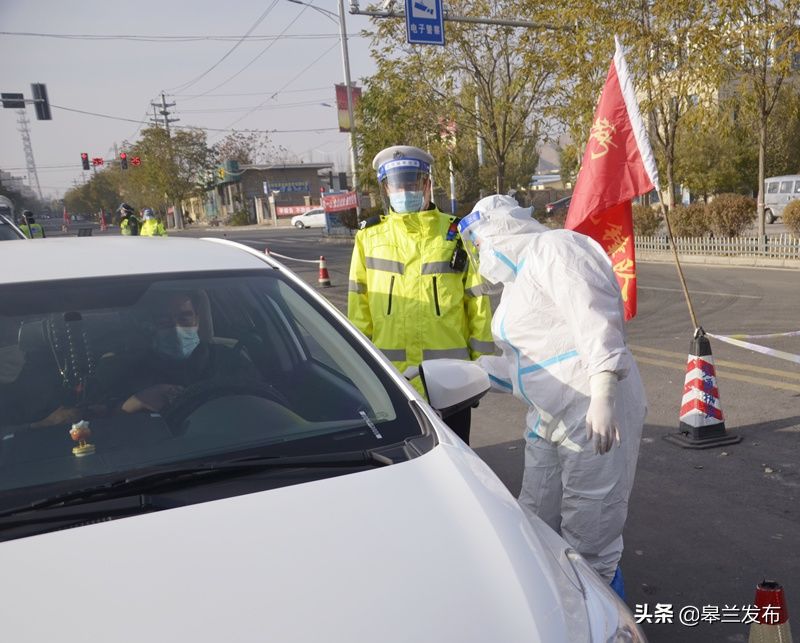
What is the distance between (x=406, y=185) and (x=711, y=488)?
8.33 ft

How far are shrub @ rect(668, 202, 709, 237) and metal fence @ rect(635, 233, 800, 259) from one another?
0.76 feet

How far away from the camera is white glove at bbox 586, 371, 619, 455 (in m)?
2.67

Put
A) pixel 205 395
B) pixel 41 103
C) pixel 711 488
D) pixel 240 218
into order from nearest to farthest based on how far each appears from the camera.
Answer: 1. pixel 205 395
2. pixel 711 488
3. pixel 41 103
4. pixel 240 218

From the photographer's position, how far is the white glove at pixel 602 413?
2.67 metres

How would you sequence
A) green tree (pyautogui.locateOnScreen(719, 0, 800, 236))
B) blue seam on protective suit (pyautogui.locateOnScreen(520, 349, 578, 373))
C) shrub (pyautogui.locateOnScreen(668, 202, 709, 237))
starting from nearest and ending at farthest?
blue seam on protective suit (pyautogui.locateOnScreen(520, 349, 578, 373))
green tree (pyautogui.locateOnScreen(719, 0, 800, 236))
shrub (pyautogui.locateOnScreen(668, 202, 709, 237))

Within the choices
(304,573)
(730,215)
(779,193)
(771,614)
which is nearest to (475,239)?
(771,614)

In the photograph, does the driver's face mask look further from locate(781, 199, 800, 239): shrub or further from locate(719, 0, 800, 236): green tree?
locate(781, 199, 800, 239): shrub

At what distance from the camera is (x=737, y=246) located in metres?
16.2

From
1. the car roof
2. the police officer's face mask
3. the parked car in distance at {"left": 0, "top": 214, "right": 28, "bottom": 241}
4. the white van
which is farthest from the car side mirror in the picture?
the white van

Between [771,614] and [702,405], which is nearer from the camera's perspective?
[771,614]

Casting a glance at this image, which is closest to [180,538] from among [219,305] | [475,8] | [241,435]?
[241,435]

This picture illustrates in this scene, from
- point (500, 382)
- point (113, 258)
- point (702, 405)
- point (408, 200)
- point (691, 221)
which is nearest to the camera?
point (113, 258)

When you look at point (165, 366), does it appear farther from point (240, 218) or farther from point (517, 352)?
point (240, 218)

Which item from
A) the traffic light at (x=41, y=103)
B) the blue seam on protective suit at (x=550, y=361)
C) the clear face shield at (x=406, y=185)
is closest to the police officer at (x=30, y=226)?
the traffic light at (x=41, y=103)
